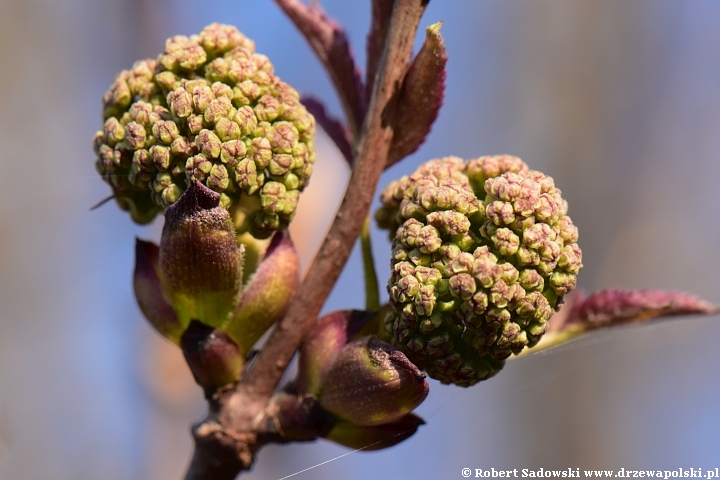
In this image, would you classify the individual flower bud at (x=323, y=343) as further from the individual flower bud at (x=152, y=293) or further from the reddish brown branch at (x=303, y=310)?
the individual flower bud at (x=152, y=293)

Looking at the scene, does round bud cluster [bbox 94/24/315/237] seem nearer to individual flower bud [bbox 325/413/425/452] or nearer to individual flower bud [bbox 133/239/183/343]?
individual flower bud [bbox 133/239/183/343]

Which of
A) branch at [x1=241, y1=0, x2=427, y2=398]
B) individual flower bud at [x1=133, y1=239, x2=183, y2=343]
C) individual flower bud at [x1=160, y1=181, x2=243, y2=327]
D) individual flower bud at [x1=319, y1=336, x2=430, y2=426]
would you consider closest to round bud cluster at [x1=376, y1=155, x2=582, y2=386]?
individual flower bud at [x1=319, y1=336, x2=430, y2=426]

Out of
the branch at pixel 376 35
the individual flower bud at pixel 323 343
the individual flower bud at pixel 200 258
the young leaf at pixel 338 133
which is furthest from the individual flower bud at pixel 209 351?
the branch at pixel 376 35

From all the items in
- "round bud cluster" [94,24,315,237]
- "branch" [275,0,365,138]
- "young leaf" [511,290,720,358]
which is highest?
"branch" [275,0,365,138]

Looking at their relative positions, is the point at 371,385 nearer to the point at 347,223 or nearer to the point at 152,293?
the point at 347,223

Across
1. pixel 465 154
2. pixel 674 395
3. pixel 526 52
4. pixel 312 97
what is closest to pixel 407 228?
pixel 312 97

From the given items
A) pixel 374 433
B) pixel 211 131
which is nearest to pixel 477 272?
pixel 374 433

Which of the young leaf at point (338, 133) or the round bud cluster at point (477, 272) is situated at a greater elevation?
the young leaf at point (338, 133)
